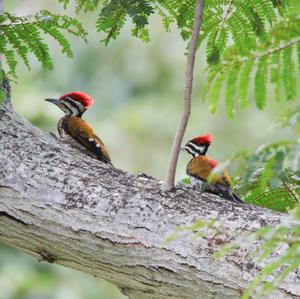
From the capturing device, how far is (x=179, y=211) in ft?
12.0

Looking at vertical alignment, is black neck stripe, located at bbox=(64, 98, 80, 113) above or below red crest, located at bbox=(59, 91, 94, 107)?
below

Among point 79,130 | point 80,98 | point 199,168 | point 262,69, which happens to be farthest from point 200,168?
point 262,69

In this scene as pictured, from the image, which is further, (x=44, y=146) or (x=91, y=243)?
(x=44, y=146)

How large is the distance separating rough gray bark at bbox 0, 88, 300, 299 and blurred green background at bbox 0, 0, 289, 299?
256 inches

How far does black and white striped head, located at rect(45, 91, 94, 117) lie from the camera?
19.5 ft

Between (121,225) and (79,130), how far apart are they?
214cm

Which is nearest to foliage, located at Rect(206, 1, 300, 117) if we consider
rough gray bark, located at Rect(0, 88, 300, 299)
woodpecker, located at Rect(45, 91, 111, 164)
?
rough gray bark, located at Rect(0, 88, 300, 299)

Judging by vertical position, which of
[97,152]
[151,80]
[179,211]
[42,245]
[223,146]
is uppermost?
[151,80]

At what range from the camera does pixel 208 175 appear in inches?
193

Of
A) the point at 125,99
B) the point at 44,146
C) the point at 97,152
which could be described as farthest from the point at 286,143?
the point at 125,99

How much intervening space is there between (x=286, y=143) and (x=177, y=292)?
136 centimetres

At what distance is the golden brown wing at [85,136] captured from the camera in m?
5.38

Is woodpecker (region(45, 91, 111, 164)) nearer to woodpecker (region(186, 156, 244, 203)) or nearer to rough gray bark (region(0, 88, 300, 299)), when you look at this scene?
woodpecker (region(186, 156, 244, 203))

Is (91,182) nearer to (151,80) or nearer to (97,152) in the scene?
(97,152)
